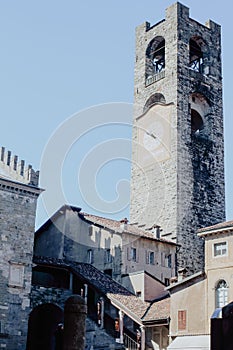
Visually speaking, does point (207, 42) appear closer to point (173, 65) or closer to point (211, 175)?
point (173, 65)

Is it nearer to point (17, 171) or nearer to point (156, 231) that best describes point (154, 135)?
point (156, 231)

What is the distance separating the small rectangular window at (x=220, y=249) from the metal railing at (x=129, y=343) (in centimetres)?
579

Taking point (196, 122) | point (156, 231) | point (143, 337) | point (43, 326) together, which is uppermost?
point (196, 122)

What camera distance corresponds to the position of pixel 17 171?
2959 centimetres

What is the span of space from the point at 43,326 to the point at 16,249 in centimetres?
623

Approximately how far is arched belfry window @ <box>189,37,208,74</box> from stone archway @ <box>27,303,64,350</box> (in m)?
20.5

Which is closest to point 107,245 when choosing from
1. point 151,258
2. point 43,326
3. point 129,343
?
point 151,258

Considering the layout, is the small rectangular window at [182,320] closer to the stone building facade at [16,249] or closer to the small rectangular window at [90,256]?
the stone building facade at [16,249]

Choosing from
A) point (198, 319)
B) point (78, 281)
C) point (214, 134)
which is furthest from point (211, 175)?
point (198, 319)

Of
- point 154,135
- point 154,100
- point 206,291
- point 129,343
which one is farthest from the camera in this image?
point 154,100

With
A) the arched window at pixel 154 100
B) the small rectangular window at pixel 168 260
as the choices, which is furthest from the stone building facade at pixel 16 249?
the arched window at pixel 154 100

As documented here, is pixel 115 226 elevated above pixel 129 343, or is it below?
above

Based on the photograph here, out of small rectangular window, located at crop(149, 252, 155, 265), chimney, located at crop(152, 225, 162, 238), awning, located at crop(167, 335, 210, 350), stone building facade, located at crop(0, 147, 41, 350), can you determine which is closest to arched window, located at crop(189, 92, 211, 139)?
chimney, located at crop(152, 225, 162, 238)

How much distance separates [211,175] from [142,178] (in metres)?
4.58
